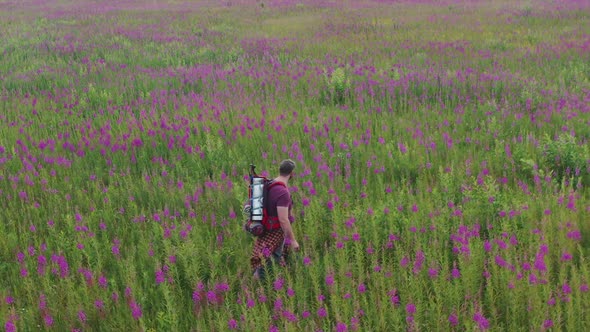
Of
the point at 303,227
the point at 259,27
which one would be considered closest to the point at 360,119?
the point at 303,227

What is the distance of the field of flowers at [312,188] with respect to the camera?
3.61 meters

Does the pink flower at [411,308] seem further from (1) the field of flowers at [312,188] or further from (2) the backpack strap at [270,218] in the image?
(2) the backpack strap at [270,218]

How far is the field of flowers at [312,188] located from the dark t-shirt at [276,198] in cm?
51

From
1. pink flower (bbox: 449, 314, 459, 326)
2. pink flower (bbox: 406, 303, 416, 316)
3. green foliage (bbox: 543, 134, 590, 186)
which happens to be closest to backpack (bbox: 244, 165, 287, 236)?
pink flower (bbox: 406, 303, 416, 316)

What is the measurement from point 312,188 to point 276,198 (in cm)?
123

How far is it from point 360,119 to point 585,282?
4.46 meters

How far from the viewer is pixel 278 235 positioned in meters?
4.20

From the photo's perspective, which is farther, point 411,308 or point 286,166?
point 286,166

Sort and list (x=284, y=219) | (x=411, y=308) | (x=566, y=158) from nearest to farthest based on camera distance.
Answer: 1. (x=411, y=308)
2. (x=284, y=219)
3. (x=566, y=158)

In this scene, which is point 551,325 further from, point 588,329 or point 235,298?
point 235,298

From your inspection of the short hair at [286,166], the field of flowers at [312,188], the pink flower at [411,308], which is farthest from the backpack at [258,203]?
the pink flower at [411,308]

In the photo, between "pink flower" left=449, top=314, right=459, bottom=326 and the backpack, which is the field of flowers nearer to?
"pink flower" left=449, top=314, right=459, bottom=326

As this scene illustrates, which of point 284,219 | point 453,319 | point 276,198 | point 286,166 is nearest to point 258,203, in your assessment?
point 276,198

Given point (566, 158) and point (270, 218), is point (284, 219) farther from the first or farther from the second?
point (566, 158)
